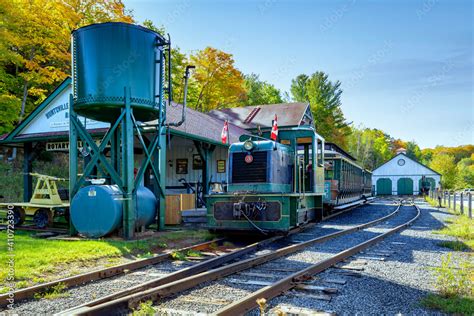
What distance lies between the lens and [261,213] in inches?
384

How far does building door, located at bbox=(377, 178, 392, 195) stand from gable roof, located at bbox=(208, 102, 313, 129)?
28.9 meters

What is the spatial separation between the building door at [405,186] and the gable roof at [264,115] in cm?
2922

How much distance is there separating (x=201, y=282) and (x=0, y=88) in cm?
2175

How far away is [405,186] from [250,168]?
50755mm

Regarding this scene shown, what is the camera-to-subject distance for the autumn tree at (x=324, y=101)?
5234cm

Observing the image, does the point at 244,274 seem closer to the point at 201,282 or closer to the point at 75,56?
the point at 201,282

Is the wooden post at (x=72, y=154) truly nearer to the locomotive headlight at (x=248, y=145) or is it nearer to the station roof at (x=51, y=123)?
the station roof at (x=51, y=123)

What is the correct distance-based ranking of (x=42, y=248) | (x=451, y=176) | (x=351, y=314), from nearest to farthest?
(x=351, y=314) → (x=42, y=248) → (x=451, y=176)

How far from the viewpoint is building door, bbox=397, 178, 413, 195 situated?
181 ft

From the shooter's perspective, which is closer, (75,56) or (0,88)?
(75,56)

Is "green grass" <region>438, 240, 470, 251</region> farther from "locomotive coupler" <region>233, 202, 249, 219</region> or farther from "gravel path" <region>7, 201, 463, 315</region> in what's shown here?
"locomotive coupler" <region>233, 202, 249, 219</region>

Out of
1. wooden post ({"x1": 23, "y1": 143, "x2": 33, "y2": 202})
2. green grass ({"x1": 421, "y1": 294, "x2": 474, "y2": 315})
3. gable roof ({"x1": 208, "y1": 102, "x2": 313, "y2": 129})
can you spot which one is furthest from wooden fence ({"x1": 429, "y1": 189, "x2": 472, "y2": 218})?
wooden post ({"x1": 23, "y1": 143, "x2": 33, "y2": 202})

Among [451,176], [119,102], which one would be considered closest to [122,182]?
[119,102]

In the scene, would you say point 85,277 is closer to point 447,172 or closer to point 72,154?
point 72,154
